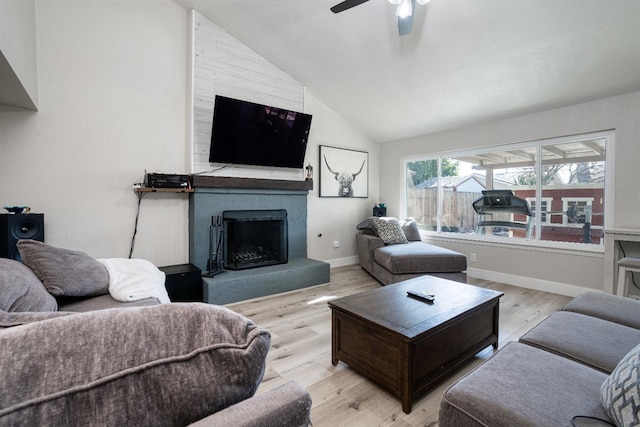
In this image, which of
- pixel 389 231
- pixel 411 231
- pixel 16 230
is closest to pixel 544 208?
pixel 411 231

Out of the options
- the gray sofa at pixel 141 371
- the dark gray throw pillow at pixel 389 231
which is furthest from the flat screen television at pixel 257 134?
the gray sofa at pixel 141 371

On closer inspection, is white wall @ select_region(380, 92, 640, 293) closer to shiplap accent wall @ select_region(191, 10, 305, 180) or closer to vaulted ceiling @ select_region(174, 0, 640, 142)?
vaulted ceiling @ select_region(174, 0, 640, 142)

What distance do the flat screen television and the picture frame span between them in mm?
586

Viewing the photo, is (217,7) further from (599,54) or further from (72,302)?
(599,54)

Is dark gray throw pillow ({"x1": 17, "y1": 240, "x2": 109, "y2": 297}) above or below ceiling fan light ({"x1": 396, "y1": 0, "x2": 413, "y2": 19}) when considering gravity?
below

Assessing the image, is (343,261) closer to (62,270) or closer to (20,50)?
(62,270)

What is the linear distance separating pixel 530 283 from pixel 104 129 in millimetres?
5231

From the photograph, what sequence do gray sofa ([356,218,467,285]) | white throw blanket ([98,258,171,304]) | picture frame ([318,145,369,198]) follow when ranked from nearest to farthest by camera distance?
white throw blanket ([98,258,171,304]) < gray sofa ([356,218,467,285]) < picture frame ([318,145,369,198])

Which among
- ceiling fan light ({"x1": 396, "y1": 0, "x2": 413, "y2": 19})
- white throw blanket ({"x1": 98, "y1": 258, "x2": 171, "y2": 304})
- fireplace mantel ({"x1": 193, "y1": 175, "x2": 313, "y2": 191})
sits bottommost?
white throw blanket ({"x1": 98, "y1": 258, "x2": 171, "y2": 304})

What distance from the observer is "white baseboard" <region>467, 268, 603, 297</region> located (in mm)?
3488

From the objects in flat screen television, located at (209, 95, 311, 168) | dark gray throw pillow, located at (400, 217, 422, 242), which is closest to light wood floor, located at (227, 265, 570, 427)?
dark gray throw pillow, located at (400, 217, 422, 242)

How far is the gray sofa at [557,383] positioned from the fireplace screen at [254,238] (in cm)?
296

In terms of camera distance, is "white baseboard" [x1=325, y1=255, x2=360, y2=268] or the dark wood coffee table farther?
"white baseboard" [x1=325, y1=255, x2=360, y2=268]

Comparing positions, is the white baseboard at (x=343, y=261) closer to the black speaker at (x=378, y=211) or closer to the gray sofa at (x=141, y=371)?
the black speaker at (x=378, y=211)
